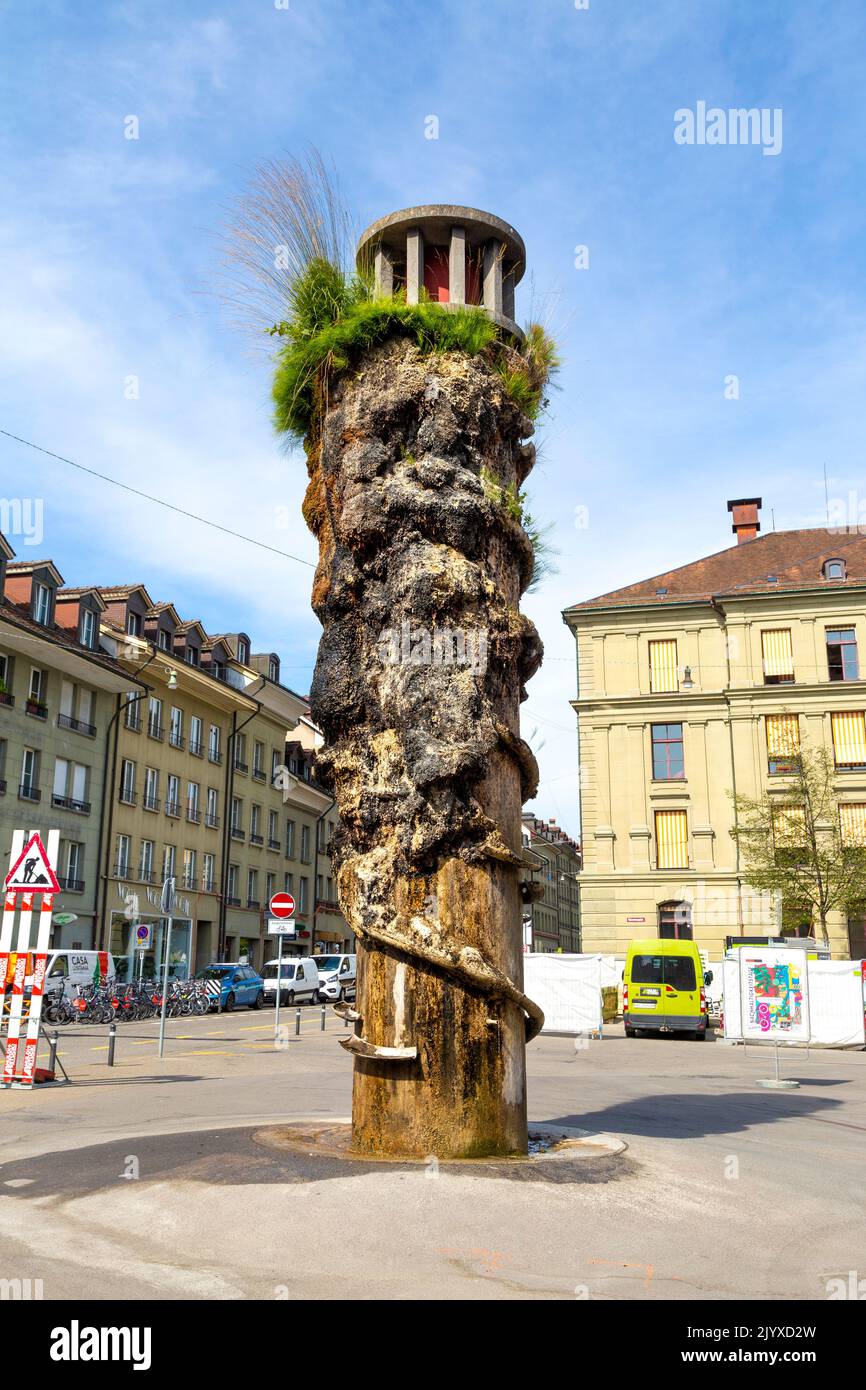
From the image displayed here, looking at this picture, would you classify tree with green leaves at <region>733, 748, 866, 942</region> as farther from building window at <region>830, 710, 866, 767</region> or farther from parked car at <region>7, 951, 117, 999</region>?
parked car at <region>7, 951, 117, 999</region>

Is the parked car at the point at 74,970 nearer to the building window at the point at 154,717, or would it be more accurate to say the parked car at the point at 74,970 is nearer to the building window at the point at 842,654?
the building window at the point at 154,717

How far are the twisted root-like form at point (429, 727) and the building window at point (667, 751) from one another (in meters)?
38.9

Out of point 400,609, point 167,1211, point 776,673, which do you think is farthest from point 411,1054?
point 776,673

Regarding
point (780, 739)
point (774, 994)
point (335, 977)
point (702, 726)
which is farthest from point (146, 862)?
point (774, 994)

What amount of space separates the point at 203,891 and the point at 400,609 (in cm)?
4198

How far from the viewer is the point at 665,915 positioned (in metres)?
44.8

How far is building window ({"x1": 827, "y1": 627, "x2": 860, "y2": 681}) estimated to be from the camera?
149 ft

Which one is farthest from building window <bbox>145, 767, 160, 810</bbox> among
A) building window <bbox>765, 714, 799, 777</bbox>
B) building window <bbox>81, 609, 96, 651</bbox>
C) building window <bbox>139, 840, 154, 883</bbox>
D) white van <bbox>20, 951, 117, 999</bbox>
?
building window <bbox>765, 714, 799, 777</bbox>

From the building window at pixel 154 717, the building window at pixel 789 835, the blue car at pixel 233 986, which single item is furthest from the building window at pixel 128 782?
the building window at pixel 789 835

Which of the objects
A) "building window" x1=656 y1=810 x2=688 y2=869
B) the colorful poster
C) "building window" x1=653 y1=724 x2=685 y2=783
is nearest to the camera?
the colorful poster

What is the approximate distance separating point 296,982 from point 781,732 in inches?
831

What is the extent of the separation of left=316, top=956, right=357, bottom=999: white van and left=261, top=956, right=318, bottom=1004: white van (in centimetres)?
40

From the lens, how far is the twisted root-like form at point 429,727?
297 inches

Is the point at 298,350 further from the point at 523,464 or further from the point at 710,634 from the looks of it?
the point at 710,634
